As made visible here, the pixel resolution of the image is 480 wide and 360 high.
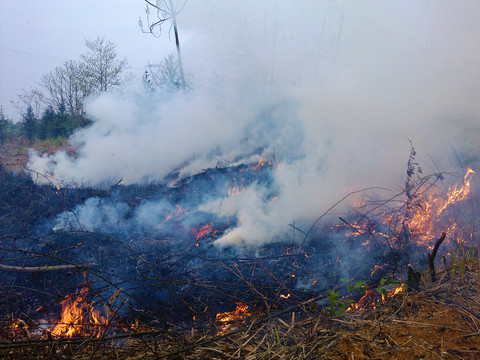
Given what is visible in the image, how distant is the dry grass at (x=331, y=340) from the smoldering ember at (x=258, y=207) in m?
0.03

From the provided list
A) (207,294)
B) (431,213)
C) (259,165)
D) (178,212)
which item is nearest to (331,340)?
(207,294)

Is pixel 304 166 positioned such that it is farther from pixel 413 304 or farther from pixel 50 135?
pixel 50 135

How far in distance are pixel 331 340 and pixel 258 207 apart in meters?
3.88

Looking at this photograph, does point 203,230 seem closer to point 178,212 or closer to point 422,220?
point 178,212

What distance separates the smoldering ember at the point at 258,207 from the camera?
9.75 feet

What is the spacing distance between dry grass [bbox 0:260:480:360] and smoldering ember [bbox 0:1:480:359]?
0.03 meters

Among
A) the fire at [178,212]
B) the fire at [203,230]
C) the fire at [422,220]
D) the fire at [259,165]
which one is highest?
the fire at [259,165]

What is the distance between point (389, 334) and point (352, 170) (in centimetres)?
464

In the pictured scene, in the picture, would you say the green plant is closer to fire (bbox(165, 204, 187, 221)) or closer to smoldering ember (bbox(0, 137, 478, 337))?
smoldering ember (bbox(0, 137, 478, 337))

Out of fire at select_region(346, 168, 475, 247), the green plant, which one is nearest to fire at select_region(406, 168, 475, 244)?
fire at select_region(346, 168, 475, 247)

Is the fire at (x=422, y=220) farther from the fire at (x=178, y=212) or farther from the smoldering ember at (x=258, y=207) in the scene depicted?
the fire at (x=178, y=212)

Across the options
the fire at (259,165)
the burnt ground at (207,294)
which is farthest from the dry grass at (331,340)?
the fire at (259,165)

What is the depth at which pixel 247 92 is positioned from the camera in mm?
9750

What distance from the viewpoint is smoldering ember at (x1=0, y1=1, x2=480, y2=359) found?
2973 millimetres
